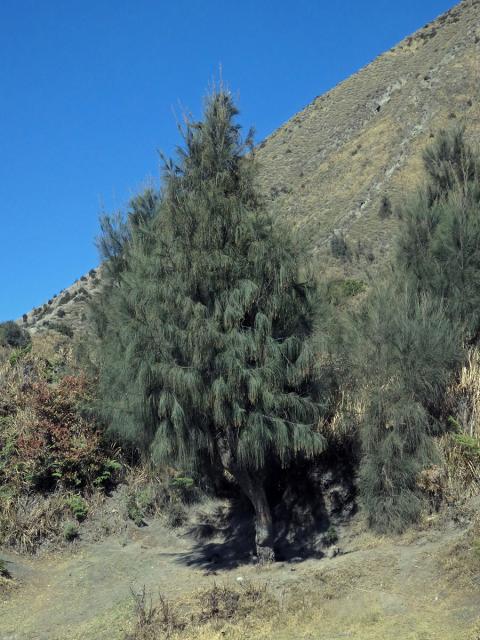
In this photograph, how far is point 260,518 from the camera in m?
9.90

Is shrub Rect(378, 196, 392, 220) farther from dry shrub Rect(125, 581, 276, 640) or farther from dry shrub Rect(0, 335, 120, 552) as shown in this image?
dry shrub Rect(125, 581, 276, 640)

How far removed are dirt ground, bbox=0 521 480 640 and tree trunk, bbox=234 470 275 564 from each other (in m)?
0.23

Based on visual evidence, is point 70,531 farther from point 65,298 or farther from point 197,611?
point 65,298

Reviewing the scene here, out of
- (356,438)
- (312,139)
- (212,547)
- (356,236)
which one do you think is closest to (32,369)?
(212,547)

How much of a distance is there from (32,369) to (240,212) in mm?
8909

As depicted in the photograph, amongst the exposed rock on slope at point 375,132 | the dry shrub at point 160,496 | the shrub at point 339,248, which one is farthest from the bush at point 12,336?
the shrub at point 339,248

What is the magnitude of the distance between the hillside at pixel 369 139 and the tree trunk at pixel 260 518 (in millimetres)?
20503

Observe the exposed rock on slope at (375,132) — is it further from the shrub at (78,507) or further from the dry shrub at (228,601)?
the dry shrub at (228,601)

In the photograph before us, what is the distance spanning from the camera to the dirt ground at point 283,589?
728 cm

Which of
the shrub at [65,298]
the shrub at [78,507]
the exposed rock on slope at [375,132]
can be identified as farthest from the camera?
the shrub at [65,298]

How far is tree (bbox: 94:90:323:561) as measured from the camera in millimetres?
9125

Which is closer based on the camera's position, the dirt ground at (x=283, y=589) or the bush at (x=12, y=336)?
the dirt ground at (x=283, y=589)

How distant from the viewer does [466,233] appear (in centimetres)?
1233

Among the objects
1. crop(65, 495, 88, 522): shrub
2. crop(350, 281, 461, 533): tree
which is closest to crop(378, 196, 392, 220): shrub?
crop(350, 281, 461, 533): tree
